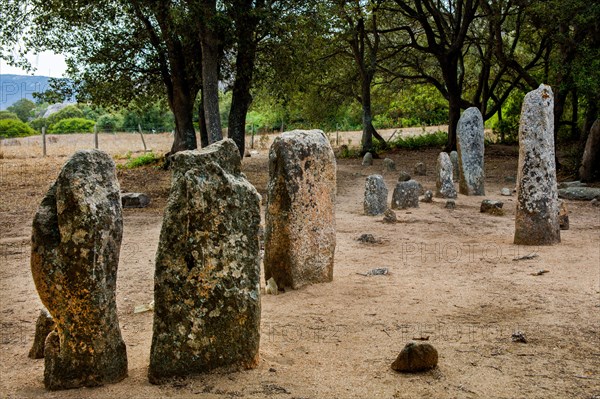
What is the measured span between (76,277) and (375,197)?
32.2 ft

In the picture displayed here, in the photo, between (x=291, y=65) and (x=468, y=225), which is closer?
(x=468, y=225)

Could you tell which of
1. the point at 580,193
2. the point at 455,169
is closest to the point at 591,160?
the point at 580,193

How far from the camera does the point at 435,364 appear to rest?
5.15 meters

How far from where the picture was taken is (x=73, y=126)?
41.9 metres

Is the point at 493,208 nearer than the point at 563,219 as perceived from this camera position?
No

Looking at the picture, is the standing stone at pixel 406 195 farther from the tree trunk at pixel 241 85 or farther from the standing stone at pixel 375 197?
the tree trunk at pixel 241 85

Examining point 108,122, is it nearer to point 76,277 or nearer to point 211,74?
point 211,74

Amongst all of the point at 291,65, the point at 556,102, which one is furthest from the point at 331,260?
the point at 556,102

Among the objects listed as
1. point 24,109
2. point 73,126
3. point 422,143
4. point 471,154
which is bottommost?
point 471,154

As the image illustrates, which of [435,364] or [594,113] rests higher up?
[594,113]

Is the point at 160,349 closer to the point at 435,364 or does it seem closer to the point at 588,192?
the point at 435,364

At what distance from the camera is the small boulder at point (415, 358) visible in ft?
16.5

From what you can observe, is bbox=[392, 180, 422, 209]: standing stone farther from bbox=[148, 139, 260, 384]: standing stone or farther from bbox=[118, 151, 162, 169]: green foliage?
bbox=[118, 151, 162, 169]: green foliage

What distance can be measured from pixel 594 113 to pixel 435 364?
1677cm
